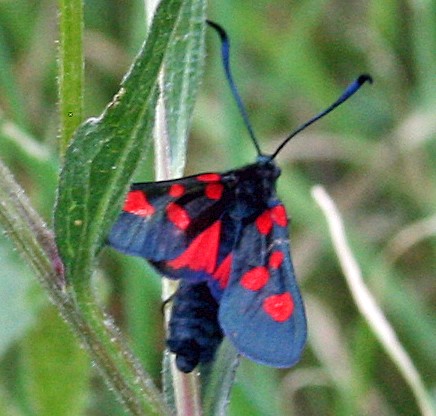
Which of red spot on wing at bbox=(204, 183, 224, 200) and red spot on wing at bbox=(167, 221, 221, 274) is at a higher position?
red spot on wing at bbox=(204, 183, 224, 200)

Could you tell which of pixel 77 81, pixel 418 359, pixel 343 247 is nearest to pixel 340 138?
pixel 418 359

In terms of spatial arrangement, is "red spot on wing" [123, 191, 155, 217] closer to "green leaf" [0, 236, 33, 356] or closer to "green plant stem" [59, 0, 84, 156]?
"green plant stem" [59, 0, 84, 156]

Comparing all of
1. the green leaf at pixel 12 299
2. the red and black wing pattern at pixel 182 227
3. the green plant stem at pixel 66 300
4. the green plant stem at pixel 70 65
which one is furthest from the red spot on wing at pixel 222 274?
the green leaf at pixel 12 299

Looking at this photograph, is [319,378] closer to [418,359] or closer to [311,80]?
[418,359]

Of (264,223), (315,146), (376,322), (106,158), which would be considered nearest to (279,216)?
(264,223)

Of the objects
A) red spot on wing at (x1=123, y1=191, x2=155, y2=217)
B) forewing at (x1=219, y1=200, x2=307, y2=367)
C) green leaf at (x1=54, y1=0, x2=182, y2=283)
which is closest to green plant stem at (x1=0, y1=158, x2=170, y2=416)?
green leaf at (x1=54, y1=0, x2=182, y2=283)

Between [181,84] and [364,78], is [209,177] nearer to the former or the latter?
[181,84]

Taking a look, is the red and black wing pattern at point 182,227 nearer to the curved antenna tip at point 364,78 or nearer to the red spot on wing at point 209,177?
the red spot on wing at point 209,177

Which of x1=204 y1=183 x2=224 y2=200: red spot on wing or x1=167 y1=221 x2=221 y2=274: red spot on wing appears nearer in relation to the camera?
x1=167 y1=221 x2=221 y2=274: red spot on wing
